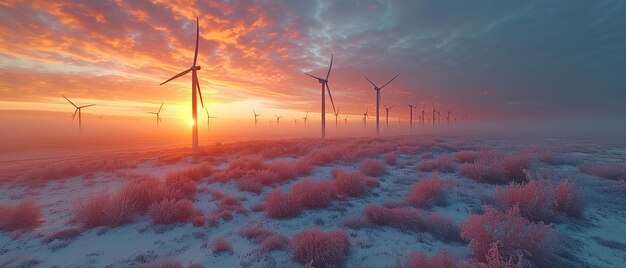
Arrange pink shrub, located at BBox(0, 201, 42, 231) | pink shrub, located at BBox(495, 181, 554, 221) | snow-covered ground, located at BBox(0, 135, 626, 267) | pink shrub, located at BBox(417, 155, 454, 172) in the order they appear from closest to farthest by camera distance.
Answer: snow-covered ground, located at BBox(0, 135, 626, 267), pink shrub, located at BBox(0, 201, 42, 231), pink shrub, located at BBox(495, 181, 554, 221), pink shrub, located at BBox(417, 155, 454, 172)

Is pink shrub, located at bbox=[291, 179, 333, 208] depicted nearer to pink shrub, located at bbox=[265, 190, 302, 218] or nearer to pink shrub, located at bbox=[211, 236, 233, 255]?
pink shrub, located at bbox=[265, 190, 302, 218]

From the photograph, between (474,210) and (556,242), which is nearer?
(556,242)

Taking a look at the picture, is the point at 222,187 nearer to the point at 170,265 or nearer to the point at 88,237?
the point at 88,237

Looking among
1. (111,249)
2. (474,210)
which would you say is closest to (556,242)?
(474,210)

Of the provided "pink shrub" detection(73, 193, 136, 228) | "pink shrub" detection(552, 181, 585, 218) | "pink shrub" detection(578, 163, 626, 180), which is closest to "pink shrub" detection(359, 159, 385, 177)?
"pink shrub" detection(552, 181, 585, 218)

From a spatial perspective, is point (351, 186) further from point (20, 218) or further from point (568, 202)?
point (20, 218)

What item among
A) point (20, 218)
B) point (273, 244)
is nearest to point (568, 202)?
point (273, 244)
